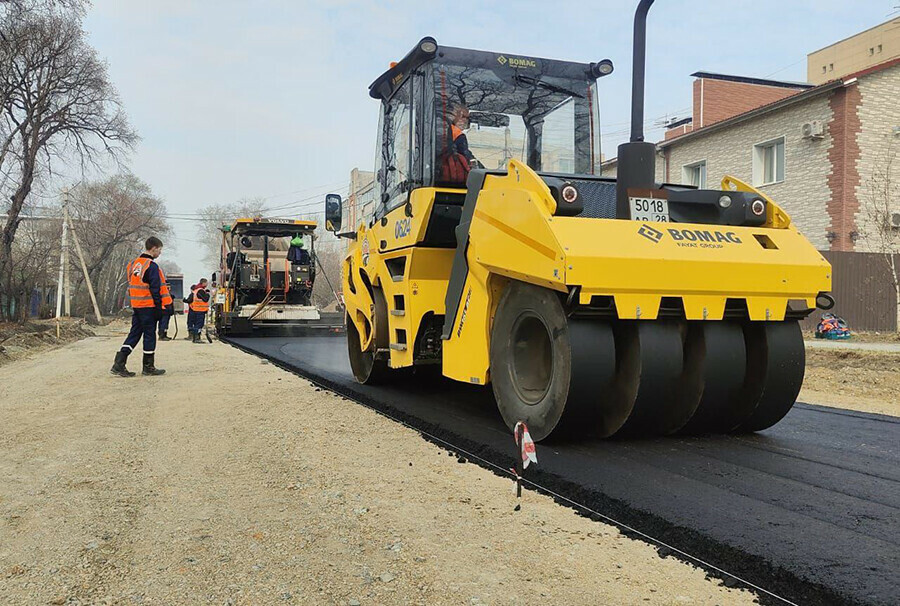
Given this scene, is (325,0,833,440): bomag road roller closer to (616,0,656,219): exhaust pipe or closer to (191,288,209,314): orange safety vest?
(616,0,656,219): exhaust pipe

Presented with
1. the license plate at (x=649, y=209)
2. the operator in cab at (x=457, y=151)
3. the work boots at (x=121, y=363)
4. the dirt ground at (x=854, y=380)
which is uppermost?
the operator in cab at (x=457, y=151)

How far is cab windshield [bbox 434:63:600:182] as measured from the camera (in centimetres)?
595

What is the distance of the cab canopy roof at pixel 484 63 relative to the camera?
19.5 feet

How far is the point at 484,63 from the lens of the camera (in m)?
6.09

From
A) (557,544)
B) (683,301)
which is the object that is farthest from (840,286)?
(557,544)

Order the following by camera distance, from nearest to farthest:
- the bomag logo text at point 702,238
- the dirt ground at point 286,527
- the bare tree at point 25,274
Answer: the dirt ground at point 286,527, the bomag logo text at point 702,238, the bare tree at point 25,274

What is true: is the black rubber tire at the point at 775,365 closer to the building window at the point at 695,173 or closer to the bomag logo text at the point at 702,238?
the bomag logo text at the point at 702,238

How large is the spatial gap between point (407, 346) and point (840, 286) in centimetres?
1447

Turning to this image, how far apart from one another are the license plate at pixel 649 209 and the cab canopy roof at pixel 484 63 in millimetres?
2268

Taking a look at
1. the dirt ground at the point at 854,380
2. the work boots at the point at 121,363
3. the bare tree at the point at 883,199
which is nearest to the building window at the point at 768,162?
the bare tree at the point at 883,199

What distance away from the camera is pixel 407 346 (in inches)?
236

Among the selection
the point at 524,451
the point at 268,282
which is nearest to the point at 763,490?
the point at 524,451

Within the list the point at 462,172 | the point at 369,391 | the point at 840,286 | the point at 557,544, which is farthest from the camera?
the point at 840,286

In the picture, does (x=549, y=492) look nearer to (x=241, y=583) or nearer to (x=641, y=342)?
(x=641, y=342)
